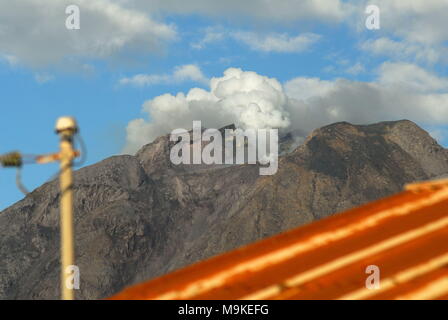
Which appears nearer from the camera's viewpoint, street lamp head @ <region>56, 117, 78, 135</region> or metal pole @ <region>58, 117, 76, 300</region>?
metal pole @ <region>58, 117, 76, 300</region>

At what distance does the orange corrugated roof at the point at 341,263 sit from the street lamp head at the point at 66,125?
11.7 feet

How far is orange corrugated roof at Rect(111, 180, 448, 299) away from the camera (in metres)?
13.8

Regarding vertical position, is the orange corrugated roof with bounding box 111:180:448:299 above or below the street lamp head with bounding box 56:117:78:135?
below

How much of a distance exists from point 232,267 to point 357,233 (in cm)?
294

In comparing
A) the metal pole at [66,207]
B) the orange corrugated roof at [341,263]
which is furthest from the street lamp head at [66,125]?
the orange corrugated roof at [341,263]

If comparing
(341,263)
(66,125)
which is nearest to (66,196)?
(66,125)

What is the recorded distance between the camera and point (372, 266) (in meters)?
14.6

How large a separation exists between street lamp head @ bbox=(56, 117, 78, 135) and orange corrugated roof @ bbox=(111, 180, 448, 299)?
356 centimetres

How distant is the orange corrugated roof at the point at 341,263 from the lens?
45.4 ft

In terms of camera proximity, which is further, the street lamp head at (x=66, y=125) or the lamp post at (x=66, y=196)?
the street lamp head at (x=66, y=125)

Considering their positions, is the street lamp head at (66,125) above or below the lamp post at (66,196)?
above

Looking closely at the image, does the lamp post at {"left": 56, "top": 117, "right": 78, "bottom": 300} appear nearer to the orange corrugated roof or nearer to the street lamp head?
the street lamp head

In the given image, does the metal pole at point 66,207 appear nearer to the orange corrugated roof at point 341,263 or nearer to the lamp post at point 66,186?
the lamp post at point 66,186

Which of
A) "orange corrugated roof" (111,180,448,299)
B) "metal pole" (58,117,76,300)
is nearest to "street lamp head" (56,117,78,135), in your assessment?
"metal pole" (58,117,76,300)
